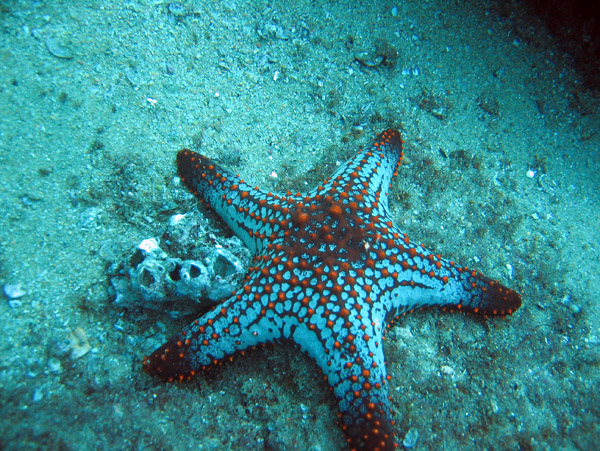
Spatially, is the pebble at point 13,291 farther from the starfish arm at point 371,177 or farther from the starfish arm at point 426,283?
the starfish arm at point 426,283

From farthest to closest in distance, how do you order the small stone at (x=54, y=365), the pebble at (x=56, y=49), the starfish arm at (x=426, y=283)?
the pebble at (x=56, y=49), the starfish arm at (x=426, y=283), the small stone at (x=54, y=365)

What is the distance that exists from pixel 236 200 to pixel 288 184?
1028 mm

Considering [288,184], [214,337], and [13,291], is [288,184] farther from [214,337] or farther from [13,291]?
[13,291]

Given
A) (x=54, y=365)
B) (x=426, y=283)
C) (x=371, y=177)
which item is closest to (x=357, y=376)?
(x=426, y=283)

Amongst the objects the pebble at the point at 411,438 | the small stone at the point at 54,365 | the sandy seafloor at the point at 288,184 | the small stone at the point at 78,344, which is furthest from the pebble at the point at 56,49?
the pebble at the point at 411,438

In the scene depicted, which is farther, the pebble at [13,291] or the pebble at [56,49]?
the pebble at [56,49]

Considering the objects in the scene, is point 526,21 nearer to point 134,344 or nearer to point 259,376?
point 259,376

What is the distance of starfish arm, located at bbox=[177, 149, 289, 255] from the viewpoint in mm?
3836

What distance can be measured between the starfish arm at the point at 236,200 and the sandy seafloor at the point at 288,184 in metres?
0.30

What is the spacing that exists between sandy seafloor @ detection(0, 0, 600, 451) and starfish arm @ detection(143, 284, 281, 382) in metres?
0.32

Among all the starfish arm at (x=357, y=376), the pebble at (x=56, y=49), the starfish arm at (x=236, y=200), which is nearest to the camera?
the starfish arm at (x=357, y=376)

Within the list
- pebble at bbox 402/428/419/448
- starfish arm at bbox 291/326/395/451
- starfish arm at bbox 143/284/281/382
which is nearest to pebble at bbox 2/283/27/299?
starfish arm at bbox 143/284/281/382

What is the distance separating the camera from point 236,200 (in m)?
4.04

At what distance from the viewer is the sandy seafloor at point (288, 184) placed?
135 inches
